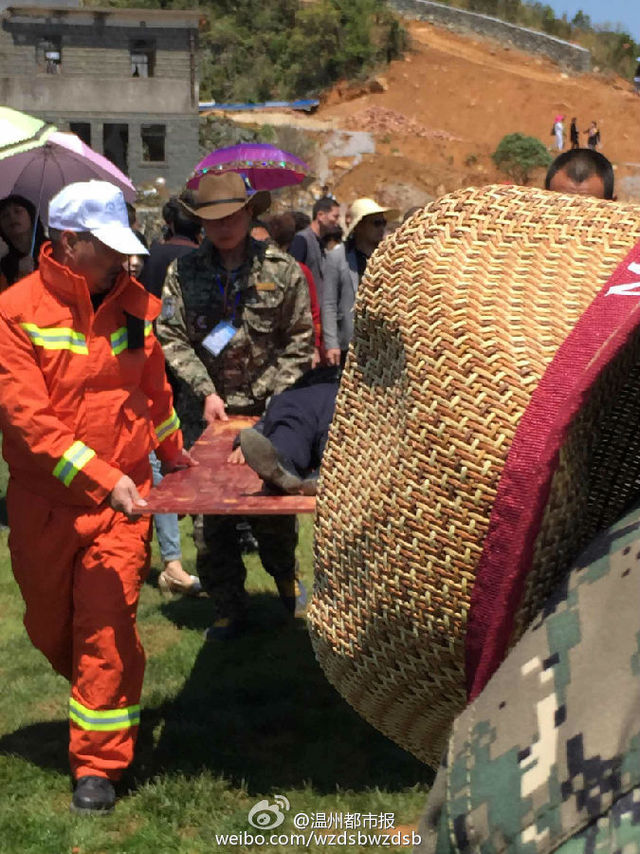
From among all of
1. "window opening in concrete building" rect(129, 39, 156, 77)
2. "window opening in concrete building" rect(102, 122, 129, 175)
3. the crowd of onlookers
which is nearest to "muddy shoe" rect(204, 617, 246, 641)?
the crowd of onlookers

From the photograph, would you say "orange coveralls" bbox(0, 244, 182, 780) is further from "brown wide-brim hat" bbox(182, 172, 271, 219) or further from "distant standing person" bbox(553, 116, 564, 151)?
"distant standing person" bbox(553, 116, 564, 151)

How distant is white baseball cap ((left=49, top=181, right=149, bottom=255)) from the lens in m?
3.75

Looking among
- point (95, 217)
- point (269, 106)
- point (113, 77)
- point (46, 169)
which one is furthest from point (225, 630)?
point (269, 106)

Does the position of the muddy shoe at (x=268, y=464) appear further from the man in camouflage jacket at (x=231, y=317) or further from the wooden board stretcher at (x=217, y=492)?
the man in camouflage jacket at (x=231, y=317)

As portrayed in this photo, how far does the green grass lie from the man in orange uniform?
0.20 metres

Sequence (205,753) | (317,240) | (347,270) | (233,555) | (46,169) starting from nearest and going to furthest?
(205,753) < (233,555) < (347,270) < (46,169) < (317,240)

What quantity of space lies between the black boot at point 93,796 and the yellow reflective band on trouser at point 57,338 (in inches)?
60.9

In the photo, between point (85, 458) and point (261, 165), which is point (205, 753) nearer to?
point (85, 458)

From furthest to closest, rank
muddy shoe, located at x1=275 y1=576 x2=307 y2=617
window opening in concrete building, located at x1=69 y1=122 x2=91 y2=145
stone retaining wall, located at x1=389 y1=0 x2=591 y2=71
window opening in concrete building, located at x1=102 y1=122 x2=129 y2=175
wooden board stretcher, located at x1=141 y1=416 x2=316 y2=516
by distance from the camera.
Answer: stone retaining wall, located at x1=389 y1=0 x2=591 y2=71, window opening in concrete building, located at x1=102 y1=122 x2=129 y2=175, window opening in concrete building, located at x1=69 y1=122 x2=91 y2=145, muddy shoe, located at x1=275 y1=576 x2=307 y2=617, wooden board stretcher, located at x1=141 y1=416 x2=316 y2=516

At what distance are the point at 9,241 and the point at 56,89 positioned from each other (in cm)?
3753

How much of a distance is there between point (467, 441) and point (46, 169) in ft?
25.3

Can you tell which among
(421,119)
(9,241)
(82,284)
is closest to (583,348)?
(82,284)

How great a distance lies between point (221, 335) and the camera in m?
A: 5.29

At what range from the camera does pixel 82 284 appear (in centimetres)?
375
